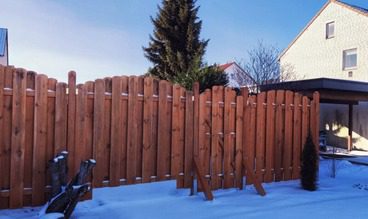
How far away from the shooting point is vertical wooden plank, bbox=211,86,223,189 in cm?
586

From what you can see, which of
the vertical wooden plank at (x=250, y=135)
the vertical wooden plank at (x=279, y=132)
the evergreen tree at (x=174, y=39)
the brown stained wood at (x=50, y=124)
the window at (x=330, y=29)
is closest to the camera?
the brown stained wood at (x=50, y=124)

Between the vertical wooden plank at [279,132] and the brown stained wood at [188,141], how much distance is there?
6.54ft

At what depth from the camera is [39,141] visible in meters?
4.47

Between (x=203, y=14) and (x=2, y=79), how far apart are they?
17.4 m

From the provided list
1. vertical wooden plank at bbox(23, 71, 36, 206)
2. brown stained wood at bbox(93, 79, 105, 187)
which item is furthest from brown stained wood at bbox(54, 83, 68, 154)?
brown stained wood at bbox(93, 79, 105, 187)

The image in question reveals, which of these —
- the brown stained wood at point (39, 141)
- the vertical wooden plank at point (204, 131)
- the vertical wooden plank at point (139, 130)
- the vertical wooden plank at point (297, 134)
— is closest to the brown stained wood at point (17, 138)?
the brown stained wood at point (39, 141)

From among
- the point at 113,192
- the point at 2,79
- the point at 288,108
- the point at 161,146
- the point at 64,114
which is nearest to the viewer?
the point at 2,79

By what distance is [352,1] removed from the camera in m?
19.9

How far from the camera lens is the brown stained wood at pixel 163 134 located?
17.6ft

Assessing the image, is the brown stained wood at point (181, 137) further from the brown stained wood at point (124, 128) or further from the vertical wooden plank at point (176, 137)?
the brown stained wood at point (124, 128)

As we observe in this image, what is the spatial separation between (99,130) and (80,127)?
0.88ft

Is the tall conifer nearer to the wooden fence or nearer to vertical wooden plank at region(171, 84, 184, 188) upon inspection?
the wooden fence

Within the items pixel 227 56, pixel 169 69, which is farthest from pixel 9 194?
A: pixel 227 56

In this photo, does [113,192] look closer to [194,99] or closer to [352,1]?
[194,99]
